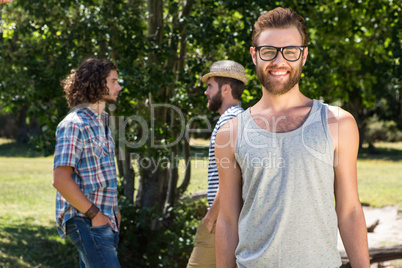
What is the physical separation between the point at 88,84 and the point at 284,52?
5.67 feet

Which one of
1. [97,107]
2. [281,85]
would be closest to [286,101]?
[281,85]

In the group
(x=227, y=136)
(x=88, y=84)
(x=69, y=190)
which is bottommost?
(x=69, y=190)

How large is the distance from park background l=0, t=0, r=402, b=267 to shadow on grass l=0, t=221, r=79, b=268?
18 mm

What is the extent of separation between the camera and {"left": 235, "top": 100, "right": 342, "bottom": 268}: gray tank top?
185 centimetres

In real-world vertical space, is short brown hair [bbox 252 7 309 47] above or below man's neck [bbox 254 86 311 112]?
above

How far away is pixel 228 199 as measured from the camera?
208cm

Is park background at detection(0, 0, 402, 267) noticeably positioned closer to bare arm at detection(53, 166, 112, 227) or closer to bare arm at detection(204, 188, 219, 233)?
bare arm at detection(204, 188, 219, 233)

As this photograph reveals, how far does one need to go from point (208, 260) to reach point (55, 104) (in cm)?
353

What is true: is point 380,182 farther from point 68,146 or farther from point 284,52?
point 284,52

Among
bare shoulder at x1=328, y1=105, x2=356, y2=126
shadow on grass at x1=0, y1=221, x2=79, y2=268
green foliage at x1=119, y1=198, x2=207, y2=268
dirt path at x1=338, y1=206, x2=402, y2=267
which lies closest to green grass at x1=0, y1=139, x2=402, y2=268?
shadow on grass at x1=0, y1=221, x2=79, y2=268

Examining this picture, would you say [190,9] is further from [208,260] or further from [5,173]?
[5,173]

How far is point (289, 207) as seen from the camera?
186 cm

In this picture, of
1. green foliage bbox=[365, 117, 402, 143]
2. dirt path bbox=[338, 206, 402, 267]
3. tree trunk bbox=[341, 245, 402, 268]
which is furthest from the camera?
green foliage bbox=[365, 117, 402, 143]

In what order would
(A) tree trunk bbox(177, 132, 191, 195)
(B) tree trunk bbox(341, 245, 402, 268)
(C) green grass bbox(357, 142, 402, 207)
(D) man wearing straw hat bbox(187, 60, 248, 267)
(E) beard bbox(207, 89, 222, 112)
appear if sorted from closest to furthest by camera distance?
1. (D) man wearing straw hat bbox(187, 60, 248, 267)
2. (E) beard bbox(207, 89, 222, 112)
3. (B) tree trunk bbox(341, 245, 402, 268)
4. (A) tree trunk bbox(177, 132, 191, 195)
5. (C) green grass bbox(357, 142, 402, 207)
